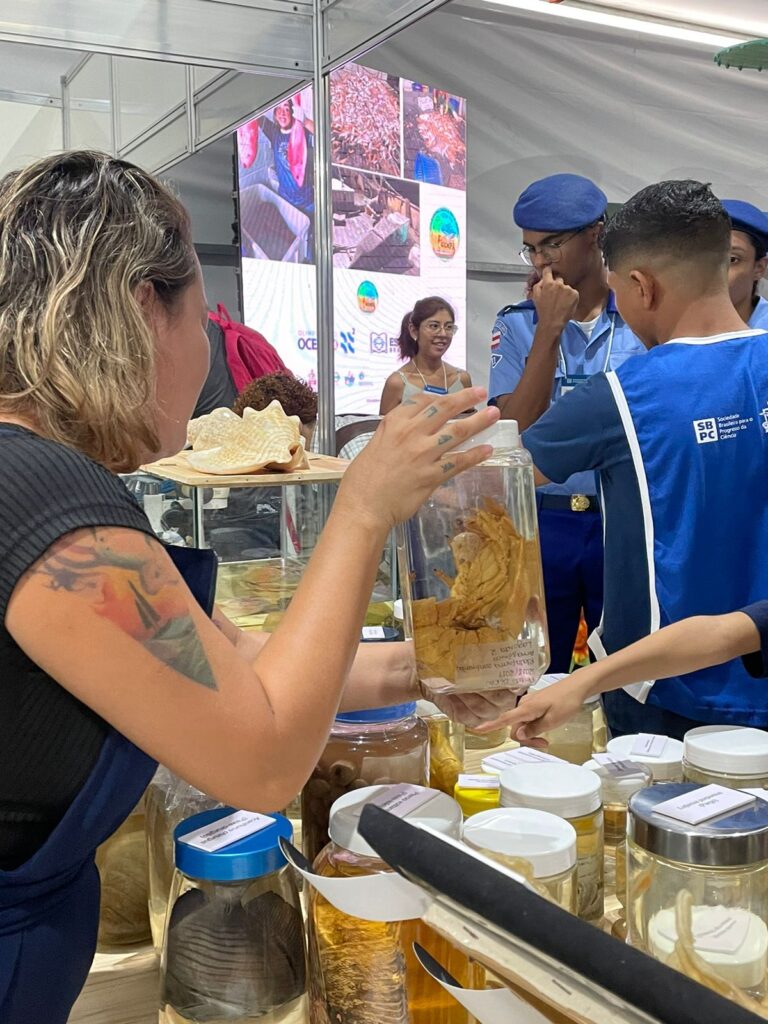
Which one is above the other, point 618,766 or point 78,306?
point 78,306

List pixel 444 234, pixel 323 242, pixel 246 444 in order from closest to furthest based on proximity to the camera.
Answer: pixel 246 444 < pixel 323 242 < pixel 444 234

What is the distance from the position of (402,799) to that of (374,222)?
3375 millimetres

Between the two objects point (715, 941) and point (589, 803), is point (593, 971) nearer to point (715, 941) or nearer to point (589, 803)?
point (715, 941)

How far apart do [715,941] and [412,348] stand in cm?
332

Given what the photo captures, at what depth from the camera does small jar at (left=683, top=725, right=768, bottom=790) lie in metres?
0.88

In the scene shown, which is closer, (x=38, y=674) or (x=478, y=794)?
(x=38, y=674)

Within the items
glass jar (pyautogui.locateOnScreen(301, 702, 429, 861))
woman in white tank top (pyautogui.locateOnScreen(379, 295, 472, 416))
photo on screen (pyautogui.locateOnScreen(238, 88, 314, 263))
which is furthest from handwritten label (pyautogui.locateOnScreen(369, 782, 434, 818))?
woman in white tank top (pyautogui.locateOnScreen(379, 295, 472, 416))

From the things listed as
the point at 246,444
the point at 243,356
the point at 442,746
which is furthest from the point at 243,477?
the point at 243,356

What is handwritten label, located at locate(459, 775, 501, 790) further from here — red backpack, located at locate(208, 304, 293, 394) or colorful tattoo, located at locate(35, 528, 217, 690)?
red backpack, located at locate(208, 304, 293, 394)

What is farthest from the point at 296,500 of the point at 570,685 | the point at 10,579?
the point at 10,579

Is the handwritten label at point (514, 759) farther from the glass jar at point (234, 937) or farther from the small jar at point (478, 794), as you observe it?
the glass jar at point (234, 937)

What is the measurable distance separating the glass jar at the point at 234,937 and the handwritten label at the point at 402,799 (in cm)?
8

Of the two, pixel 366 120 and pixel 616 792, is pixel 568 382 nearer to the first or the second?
pixel 616 792

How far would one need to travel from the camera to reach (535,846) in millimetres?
681
